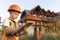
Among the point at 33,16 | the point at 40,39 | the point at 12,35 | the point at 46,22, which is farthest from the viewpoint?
the point at 46,22

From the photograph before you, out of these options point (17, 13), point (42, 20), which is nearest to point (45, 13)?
point (42, 20)

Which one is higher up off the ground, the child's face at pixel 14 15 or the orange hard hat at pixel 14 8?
the orange hard hat at pixel 14 8

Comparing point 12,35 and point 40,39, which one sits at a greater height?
point 12,35

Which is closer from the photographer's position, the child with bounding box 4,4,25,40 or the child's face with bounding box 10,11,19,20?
the child with bounding box 4,4,25,40

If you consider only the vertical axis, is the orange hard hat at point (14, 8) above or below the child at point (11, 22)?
above

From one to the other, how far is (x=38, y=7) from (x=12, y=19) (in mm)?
14496

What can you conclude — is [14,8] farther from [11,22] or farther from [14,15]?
[11,22]

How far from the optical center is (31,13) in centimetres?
1712

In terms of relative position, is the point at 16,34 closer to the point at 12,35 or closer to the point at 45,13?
the point at 12,35

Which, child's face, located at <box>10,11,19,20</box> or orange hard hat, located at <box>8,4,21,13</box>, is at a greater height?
orange hard hat, located at <box>8,4,21,13</box>

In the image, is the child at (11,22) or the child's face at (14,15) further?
the child's face at (14,15)

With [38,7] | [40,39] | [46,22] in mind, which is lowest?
[40,39]

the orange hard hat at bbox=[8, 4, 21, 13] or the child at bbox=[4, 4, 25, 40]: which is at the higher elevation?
the orange hard hat at bbox=[8, 4, 21, 13]

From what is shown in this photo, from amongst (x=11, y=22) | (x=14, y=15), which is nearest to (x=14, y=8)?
(x=14, y=15)
